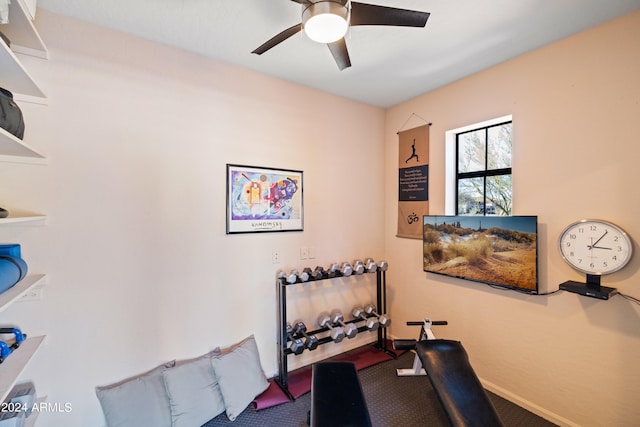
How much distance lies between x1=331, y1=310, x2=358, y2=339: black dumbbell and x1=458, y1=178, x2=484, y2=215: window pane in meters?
1.55

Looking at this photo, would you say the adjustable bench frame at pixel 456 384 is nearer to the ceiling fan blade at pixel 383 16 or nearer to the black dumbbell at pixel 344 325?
the black dumbbell at pixel 344 325

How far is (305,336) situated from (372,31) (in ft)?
8.06

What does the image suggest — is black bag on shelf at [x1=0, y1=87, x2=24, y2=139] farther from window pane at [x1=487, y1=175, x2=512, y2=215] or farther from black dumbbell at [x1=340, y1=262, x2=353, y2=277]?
window pane at [x1=487, y1=175, x2=512, y2=215]

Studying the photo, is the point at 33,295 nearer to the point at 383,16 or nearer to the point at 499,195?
the point at 383,16

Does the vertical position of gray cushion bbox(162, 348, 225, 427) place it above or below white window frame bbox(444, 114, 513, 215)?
below

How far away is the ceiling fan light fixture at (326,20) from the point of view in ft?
3.90

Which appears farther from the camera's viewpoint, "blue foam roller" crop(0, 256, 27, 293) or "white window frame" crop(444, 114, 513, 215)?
"white window frame" crop(444, 114, 513, 215)

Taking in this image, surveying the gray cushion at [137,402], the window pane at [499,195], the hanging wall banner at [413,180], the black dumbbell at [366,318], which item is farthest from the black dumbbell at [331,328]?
the window pane at [499,195]

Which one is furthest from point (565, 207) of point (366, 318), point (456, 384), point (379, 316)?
point (366, 318)

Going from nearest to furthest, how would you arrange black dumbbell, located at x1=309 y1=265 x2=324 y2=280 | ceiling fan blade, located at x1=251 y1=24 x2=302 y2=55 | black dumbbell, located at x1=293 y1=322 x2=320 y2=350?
ceiling fan blade, located at x1=251 y1=24 x2=302 y2=55
black dumbbell, located at x1=293 y1=322 x2=320 y2=350
black dumbbell, located at x1=309 y1=265 x2=324 y2=280

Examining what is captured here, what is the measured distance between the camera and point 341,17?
1.20 metres

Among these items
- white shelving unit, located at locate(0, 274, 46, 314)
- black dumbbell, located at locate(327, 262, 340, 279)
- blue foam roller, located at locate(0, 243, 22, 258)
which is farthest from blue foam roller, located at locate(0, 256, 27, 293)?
Answer: black dumbbell, located at locate(327, 262, 340, 279)

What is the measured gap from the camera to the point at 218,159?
2174 mm

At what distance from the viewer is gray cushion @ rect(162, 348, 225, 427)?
5.88ft
